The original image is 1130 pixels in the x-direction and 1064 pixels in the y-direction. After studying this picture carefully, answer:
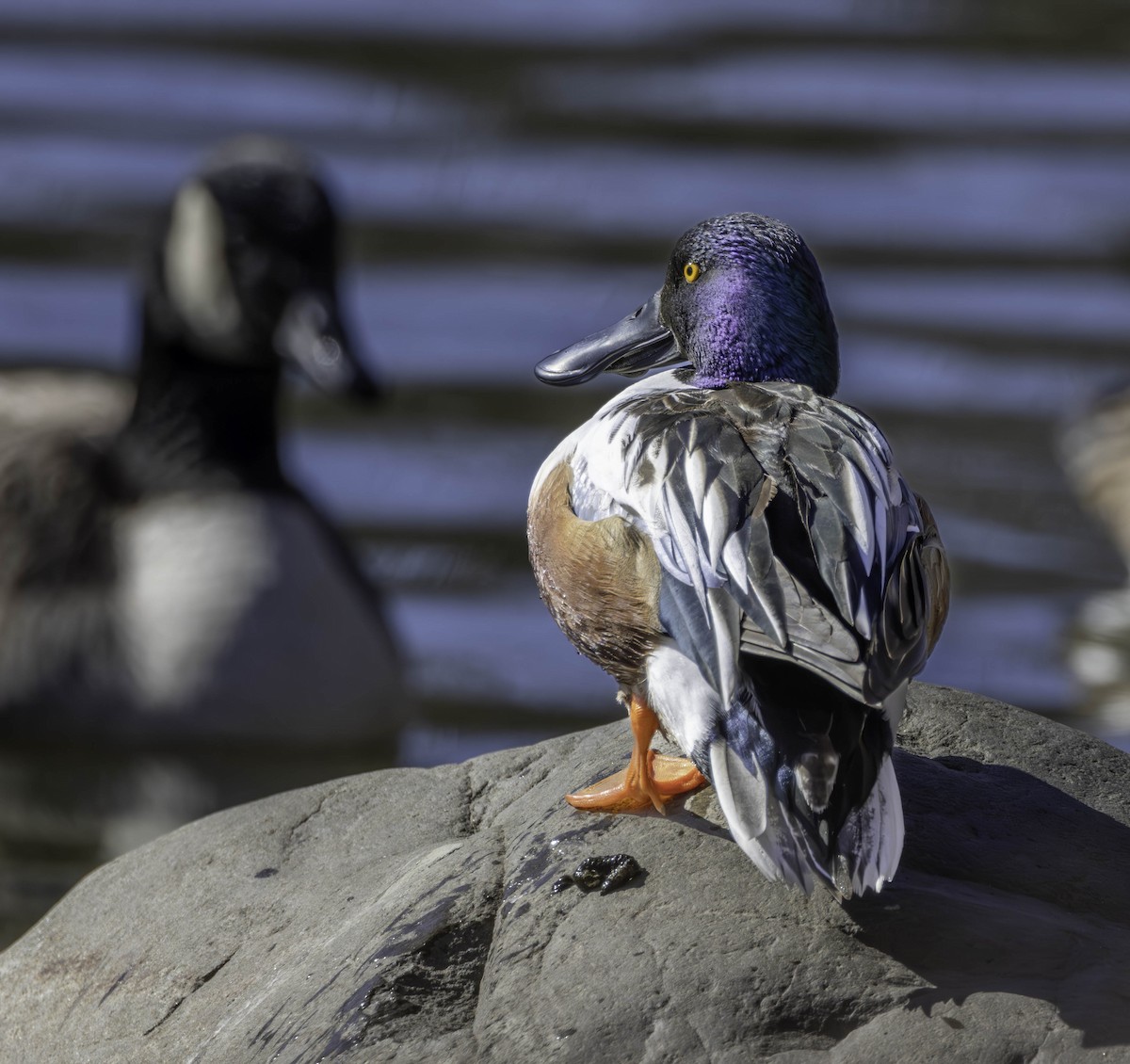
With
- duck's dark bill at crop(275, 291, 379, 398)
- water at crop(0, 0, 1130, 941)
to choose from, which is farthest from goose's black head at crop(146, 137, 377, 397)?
water at crop(0, 0, 1130, 941)

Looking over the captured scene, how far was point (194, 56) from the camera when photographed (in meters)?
11.9

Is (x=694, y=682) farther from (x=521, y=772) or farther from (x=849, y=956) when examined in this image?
(x=521, y=772)

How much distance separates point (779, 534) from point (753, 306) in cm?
73

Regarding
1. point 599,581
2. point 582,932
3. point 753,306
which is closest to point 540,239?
point 753,306

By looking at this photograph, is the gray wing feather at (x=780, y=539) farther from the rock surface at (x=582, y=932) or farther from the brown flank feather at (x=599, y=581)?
the rock surface at (x=582, y=932)

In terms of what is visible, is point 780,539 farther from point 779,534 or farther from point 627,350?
point 627,350

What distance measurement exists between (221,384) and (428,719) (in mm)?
1376

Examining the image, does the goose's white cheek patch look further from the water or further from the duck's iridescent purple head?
the duck's iridescent purple head

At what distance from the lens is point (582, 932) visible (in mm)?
3215

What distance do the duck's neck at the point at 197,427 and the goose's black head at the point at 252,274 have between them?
0.03 m

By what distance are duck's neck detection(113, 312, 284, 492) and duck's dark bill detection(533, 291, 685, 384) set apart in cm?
332

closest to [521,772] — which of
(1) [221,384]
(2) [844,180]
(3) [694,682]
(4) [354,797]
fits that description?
(4) [354,797]

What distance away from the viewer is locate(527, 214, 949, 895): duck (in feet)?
9.74

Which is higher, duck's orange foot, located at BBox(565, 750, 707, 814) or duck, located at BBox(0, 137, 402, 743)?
duck's orange foot, located at BBox(565, 750, 707, 814)
